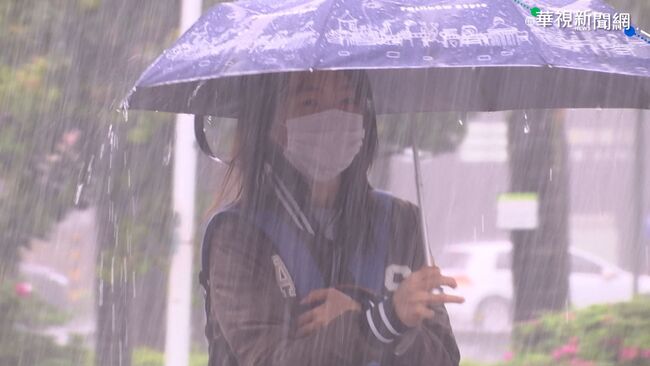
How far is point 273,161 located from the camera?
3.56 meters

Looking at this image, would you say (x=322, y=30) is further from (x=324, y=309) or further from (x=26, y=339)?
(x=26, y=339)

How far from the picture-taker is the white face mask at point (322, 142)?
3.51 meters

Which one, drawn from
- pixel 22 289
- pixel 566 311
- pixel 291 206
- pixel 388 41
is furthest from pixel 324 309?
pixel 566 311

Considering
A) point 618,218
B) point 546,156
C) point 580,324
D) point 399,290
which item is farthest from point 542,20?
point 618,218

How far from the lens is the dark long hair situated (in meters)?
3.46

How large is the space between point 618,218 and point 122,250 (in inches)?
830

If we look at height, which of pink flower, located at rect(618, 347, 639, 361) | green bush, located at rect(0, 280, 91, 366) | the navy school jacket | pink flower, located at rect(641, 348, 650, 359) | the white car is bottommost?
the white car

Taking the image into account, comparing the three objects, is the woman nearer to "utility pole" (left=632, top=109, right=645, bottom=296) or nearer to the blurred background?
the blurred background

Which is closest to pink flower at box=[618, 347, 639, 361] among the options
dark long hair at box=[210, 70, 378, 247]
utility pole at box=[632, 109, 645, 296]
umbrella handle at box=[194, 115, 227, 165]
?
utility pole at box=[632, 109, 645, 296]

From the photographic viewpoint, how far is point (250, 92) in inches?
150

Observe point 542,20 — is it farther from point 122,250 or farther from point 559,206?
point 559,206

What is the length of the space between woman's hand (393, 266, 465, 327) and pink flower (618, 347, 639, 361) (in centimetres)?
571

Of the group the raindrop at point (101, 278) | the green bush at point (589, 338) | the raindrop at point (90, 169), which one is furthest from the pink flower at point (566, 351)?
the raindrop at point (90, 169)

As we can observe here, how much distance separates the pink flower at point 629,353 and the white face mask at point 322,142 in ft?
18.0
